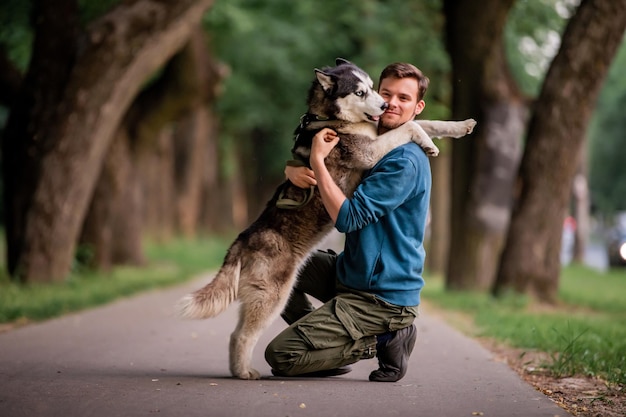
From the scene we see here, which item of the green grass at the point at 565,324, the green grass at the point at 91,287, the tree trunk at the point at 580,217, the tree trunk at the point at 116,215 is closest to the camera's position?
the green grass at the point at 565,324

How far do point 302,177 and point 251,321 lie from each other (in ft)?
3.28

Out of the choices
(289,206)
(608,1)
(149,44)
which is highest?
(608,1)

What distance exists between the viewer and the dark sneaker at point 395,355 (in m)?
6.00

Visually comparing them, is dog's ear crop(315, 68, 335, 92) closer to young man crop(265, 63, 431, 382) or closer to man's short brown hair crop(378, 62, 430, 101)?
man's short brown hair crop(378, 62, 430, 101)

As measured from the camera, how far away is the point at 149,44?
42.6ft

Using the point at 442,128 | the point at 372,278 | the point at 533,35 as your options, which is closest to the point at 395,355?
the point at 372,278

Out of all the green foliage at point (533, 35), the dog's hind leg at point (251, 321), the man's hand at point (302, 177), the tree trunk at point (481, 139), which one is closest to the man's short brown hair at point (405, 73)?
the man's hand at point (302, 177)

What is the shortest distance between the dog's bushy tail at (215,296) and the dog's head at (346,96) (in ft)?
4.08

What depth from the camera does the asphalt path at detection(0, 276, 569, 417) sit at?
508 cm

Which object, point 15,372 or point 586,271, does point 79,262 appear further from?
point 586,271

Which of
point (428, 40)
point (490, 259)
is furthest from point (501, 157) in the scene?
point (428, 40)

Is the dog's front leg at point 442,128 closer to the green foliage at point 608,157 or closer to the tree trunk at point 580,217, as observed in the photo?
the tree trunk at point 580,217

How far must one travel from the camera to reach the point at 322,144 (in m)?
6.14

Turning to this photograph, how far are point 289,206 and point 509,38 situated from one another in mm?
13746
